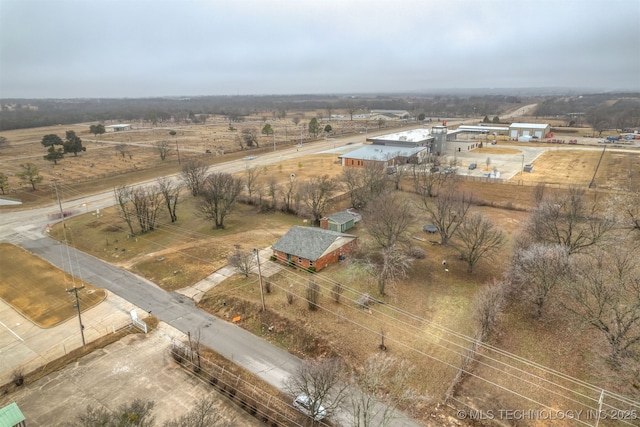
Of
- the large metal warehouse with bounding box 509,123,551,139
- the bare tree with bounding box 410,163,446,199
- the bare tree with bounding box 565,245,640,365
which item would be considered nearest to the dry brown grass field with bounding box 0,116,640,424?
the bare tree with bounding box 565,245,640,365

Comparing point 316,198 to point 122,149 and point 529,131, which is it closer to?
point 122,149

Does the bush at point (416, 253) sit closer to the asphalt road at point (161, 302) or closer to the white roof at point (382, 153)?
the asphalt road at point (161, 302)

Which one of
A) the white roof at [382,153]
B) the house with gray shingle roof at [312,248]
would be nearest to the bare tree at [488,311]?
the house with gray shingle roof at [312,248]

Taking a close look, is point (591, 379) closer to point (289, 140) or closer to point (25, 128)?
point (289, 140)

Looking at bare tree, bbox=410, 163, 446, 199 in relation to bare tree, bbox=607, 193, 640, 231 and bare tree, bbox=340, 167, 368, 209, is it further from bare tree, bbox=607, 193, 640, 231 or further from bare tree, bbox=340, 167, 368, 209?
bare tree, bbox=607, 193, 640, 231

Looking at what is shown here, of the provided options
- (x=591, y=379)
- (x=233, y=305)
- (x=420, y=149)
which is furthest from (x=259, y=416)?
(x=420, y=149)

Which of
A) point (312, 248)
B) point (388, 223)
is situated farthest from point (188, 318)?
point (388, 223)
